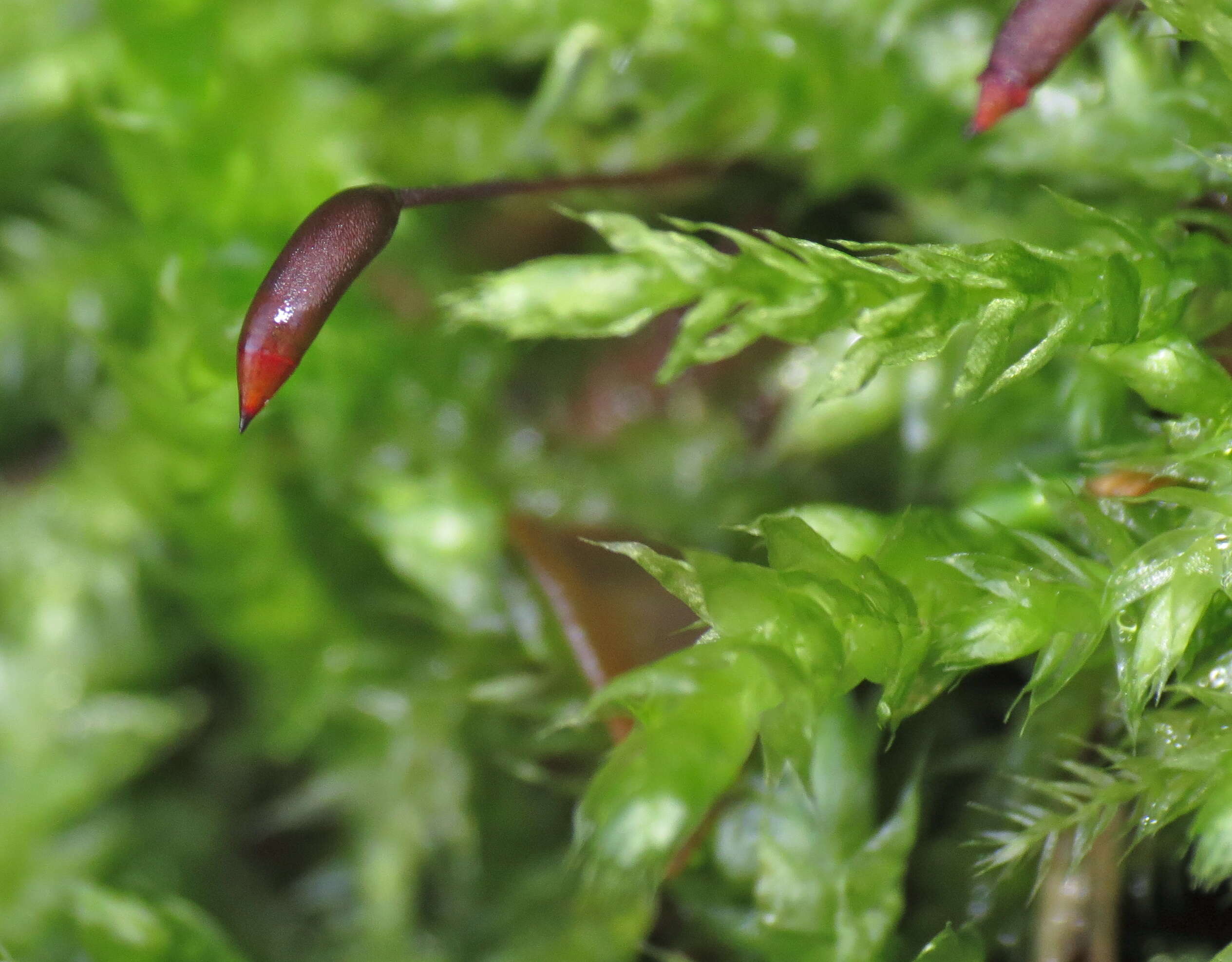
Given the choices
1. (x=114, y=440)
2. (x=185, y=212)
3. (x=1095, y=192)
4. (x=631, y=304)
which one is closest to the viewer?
(x=631, y=304)

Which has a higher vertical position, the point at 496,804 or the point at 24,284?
the point at 24,284

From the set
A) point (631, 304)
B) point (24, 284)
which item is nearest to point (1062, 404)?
point (631, 304)

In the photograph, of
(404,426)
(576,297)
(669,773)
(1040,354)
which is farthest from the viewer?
(404,426)

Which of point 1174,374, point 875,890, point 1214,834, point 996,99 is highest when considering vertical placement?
point 996,99

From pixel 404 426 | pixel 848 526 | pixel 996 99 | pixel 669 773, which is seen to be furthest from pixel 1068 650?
pixel 404 426

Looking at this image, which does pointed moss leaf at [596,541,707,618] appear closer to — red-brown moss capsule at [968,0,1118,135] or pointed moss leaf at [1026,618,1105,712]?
pointed moss leaf at [1026,618,1105,712]

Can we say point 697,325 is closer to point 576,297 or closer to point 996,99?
point 576,297

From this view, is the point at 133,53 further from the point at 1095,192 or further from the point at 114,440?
the point at 1095,192

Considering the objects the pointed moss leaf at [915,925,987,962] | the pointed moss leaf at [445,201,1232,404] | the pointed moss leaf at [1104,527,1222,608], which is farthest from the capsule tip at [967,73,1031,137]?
the pointed moss leaf at [915,925,987,962]
